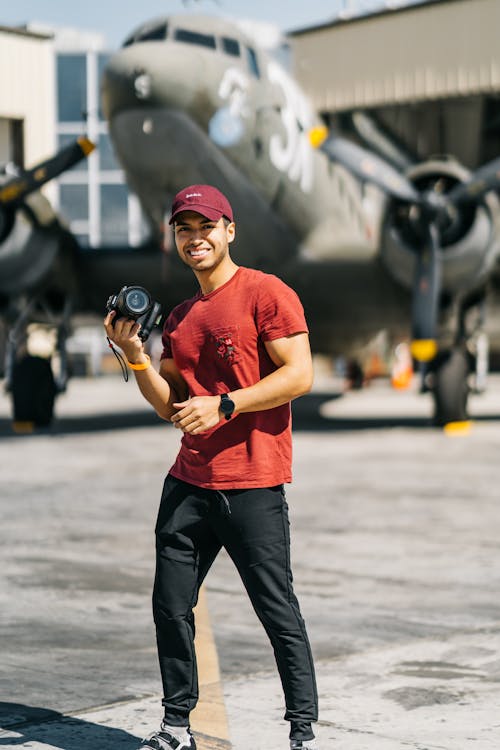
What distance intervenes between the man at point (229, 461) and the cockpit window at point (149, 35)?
14.7 meters

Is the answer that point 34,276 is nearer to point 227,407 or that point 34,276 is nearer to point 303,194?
point 303,194

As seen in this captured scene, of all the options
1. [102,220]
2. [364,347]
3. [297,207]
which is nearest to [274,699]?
[297,207]

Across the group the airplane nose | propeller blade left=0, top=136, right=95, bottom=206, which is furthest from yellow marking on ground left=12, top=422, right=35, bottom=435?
the airplane nose

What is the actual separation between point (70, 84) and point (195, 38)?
4165cm

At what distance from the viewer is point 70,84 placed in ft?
193

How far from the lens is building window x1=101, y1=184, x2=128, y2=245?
5841 centimetres

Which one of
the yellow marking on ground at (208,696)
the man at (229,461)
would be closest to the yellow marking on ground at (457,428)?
the yellow marking on ground at (208,696)

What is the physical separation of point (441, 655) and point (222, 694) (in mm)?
1384

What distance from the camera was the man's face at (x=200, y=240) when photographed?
466 centimetres

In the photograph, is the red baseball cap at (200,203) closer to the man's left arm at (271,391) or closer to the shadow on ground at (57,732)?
the man's left arm at (271,391)

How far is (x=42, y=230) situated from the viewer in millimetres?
20656

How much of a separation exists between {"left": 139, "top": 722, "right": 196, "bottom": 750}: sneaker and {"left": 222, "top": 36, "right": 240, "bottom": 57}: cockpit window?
50.9 feet

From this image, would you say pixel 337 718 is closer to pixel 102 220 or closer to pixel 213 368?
pixel 213 368

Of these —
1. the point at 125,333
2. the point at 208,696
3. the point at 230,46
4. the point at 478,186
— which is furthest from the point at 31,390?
the point at 125,333
